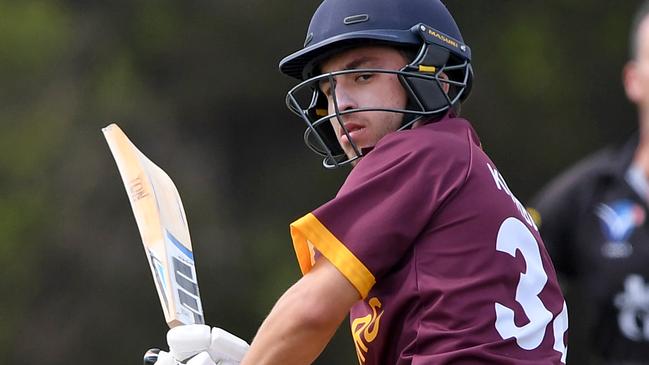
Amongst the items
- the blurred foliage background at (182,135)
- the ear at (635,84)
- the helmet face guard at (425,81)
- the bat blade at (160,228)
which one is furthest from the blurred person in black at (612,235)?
the blurred foliage background at (182,135)

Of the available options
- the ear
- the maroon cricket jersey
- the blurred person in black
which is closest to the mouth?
the maroon cricket jersey

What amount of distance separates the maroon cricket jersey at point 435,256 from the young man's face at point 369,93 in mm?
181

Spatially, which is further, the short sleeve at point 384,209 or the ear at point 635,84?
the ear at point 635,84

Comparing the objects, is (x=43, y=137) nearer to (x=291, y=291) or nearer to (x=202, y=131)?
(x=202, y=131)

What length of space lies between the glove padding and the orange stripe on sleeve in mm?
258

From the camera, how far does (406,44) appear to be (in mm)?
2943

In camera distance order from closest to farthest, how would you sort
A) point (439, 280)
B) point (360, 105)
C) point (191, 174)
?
1. point (439, 280)
2. point (360, 105)
3. point (191, 174)

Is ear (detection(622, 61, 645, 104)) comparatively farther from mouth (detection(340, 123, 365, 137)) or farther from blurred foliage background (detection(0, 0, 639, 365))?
blurred foliage background (detection(0, 0, 639, 365))

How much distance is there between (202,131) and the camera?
8.62 metres

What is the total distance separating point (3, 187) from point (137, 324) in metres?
1.20

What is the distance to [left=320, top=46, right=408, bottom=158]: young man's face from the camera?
2.92 m

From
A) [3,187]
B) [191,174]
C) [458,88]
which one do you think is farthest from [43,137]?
[458,88]

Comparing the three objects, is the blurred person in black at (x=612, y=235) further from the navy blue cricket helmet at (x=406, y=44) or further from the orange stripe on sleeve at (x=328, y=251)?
the orange stripe on sleeve at (x=328, y=251)

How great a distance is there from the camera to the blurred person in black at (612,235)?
479 cm
